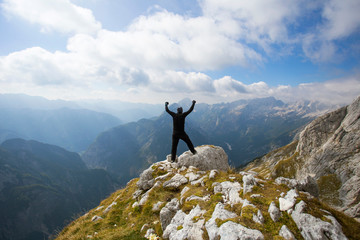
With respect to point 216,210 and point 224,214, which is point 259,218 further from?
point 216,210

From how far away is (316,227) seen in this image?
4859 millimetres

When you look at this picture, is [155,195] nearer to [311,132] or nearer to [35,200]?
[311,132]

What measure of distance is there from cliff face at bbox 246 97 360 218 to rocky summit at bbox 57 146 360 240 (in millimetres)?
68819

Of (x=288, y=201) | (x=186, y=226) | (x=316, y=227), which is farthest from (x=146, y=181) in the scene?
(x=316, y=227)

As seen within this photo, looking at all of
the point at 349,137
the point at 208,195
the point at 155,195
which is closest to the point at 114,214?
the point at 155,195

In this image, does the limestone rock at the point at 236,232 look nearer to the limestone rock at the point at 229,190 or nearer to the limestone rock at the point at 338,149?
the limestone rock at the point at 229,190

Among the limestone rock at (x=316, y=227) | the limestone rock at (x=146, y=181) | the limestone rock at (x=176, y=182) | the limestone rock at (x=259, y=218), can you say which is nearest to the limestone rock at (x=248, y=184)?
the limestone rock at (x=259, y=218)

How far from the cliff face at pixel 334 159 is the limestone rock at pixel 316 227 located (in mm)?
69929

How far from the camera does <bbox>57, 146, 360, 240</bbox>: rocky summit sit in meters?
5.07

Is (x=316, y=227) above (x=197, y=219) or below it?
above

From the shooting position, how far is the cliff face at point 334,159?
60875 millimetres

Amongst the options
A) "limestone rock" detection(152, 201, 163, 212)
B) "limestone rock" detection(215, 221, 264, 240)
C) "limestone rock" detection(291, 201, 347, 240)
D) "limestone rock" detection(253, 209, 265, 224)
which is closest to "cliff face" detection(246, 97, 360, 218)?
"limestone rock" detection(291, 201, 347, 240)

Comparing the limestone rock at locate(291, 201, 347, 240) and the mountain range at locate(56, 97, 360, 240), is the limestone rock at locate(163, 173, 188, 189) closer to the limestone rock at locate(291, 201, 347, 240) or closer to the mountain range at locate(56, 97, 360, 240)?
the mountain range at locate(56, 97, 360, 240)

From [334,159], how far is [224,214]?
99642 millimetres
